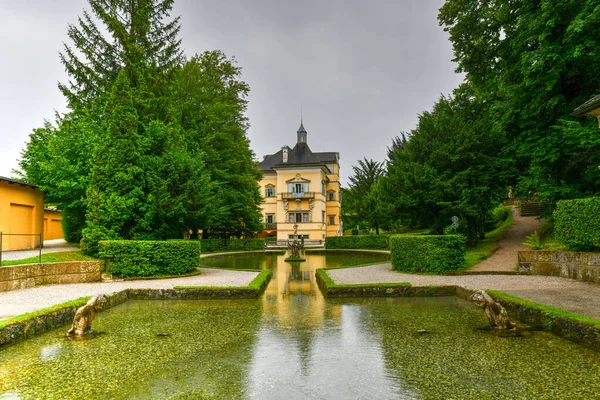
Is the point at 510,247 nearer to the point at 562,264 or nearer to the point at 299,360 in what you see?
the point at 562,264

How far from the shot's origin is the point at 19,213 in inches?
693

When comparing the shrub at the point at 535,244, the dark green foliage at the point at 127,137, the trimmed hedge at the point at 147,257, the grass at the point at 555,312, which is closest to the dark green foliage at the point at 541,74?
the shrub at the point at 535,244

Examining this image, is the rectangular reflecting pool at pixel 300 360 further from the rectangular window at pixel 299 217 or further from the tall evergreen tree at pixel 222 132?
the rectangular window at pixel 299 217

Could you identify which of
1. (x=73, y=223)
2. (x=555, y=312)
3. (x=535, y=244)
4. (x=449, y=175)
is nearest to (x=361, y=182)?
(x=449, y=175)

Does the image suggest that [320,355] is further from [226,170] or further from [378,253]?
[226,170]

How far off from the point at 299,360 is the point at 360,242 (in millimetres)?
29294

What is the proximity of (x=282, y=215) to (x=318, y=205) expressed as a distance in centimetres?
512

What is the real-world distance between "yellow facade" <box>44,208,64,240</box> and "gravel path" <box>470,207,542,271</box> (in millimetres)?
32347

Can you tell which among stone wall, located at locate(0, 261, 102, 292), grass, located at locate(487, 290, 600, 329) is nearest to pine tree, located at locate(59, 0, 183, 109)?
stone wall, located at locate(0, 261, 102, 292)

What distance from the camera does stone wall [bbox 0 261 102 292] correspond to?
35.1 ft

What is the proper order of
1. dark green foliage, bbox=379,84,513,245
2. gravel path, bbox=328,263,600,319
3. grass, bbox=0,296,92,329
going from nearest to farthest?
grass, bbox=0,296,92,329 → gravel path, bbox=328,263,600,319 → dark green foliage, bbox=379,84,513,245

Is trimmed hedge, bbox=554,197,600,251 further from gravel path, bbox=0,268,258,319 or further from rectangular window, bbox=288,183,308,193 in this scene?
rectangular window, bbox=288,183,308,193

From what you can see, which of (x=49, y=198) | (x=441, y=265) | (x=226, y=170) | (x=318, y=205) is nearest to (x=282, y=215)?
(x=318, y=205)

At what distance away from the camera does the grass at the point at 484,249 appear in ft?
54.6
